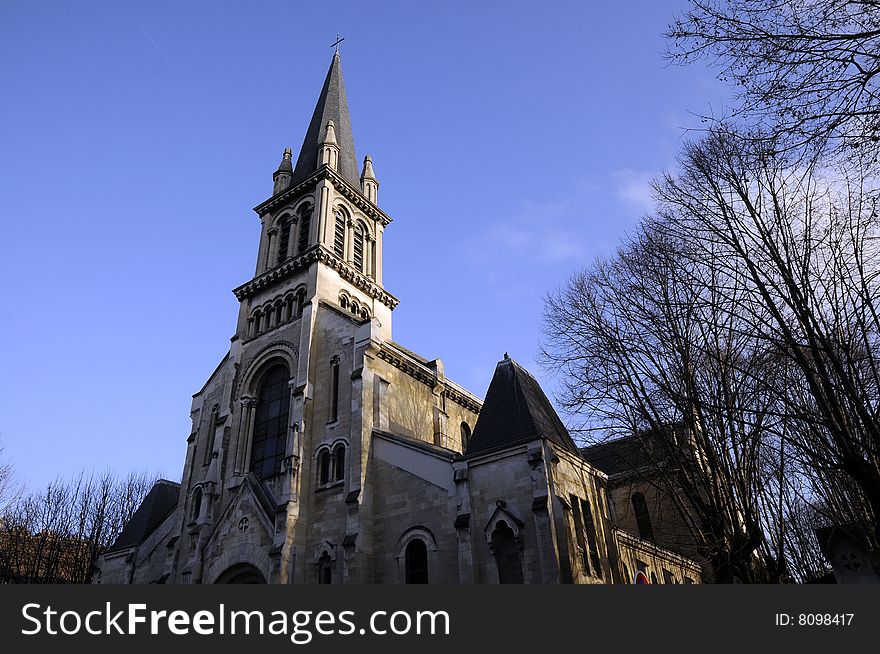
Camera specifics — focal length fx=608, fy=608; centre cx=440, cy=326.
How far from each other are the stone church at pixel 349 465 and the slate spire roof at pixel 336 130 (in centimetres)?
291

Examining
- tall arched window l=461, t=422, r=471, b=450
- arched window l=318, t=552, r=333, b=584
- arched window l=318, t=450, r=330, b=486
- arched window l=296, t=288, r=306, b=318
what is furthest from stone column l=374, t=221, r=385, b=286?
arched window l=318, t=552, r=333, b=584

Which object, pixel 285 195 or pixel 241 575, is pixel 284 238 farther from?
pixel 241 575

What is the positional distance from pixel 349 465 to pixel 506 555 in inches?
295

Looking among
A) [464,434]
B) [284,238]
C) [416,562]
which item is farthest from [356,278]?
[416,562]

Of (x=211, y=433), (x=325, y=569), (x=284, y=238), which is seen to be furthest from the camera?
(x=284, y=238)

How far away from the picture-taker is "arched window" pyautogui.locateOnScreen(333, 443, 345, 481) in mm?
24516

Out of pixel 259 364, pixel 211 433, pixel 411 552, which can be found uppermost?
pixel 259 364

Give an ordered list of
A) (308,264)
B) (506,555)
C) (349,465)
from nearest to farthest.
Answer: (506,555), (349,465), (308,264)

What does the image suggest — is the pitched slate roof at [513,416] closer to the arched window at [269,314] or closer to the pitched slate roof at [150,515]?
the arched window at [269,314]

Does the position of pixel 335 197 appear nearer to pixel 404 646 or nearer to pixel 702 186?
pixel 702 186

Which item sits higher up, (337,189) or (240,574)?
(337,189)

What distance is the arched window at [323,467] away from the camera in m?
24.9

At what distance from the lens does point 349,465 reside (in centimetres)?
2398

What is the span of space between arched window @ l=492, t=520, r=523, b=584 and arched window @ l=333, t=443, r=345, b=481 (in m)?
7.47
